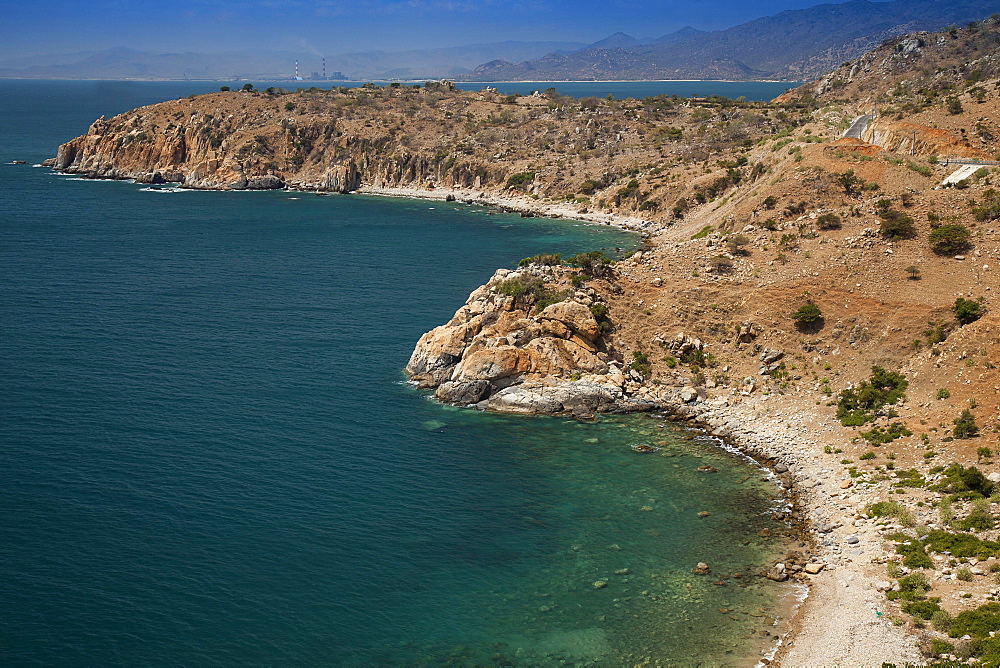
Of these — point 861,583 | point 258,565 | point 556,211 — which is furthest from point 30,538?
point 556,211

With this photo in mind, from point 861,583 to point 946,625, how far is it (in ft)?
14.1

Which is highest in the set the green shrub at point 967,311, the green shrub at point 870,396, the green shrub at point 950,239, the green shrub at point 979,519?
the green shrub at point 950,239

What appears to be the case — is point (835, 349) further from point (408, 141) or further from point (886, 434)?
point (408, 141)

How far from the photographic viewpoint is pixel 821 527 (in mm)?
39219

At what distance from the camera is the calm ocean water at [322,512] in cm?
3275

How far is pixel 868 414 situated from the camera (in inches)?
1871

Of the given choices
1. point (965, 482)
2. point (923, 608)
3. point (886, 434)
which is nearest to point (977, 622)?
point (923, 608)

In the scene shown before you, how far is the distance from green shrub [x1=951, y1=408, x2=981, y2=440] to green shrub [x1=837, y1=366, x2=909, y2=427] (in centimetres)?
484

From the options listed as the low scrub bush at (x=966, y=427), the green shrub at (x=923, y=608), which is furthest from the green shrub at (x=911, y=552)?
the low scrub bush at (x=966, y=427)

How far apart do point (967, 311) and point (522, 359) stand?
1067 inches

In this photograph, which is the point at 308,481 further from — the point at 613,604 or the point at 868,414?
the point at 868,414

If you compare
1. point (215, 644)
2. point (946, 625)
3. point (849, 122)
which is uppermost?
point (849, 122)

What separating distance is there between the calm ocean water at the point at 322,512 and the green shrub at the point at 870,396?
7487mm

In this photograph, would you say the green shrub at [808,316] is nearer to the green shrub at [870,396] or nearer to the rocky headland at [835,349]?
the rocky headland at [835,349]
